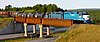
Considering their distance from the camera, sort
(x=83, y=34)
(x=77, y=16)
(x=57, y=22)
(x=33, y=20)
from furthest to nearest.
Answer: (x=33, y=20), (x=77, y=16), (x=57, y=22), (x=83, y=34)

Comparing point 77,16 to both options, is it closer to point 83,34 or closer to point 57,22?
point 57,22

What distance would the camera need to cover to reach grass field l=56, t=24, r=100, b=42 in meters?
29.7

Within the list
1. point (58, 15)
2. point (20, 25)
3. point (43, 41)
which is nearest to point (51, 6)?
point (20, 25)

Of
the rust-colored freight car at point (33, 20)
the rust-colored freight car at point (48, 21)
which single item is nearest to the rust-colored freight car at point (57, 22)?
the rust-colored freight car at point (48, 21)

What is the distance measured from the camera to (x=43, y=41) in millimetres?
49344

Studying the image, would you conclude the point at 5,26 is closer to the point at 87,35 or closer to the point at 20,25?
the point at 20,25

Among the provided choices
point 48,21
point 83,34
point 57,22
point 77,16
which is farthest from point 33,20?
point 83,34

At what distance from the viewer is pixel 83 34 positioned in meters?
31.2

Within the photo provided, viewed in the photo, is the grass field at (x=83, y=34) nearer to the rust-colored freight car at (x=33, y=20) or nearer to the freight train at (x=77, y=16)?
the freight train at (x=77, y=16)

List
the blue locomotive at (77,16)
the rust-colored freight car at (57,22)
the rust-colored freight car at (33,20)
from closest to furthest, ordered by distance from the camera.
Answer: the rust-colored freight car at (57,22)
the blue locomotive at (77,16)
the rust-colored freight car at (33,20)

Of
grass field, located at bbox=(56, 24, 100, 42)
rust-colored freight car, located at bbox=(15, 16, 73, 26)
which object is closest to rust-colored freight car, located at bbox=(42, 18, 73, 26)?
rust-colored freight car, located at bbox=(15, 16, 73, 26)

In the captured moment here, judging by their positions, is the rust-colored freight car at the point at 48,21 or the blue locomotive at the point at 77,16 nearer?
the rust-colored freight car at the point at 48,21

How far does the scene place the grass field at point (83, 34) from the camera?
29736 millimetres

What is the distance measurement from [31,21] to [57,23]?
42.1 feet
